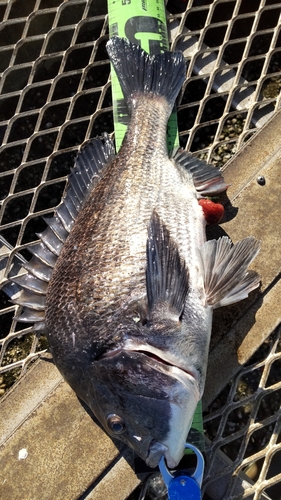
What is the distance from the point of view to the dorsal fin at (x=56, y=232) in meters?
2.74

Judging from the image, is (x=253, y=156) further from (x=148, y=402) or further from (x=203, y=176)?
(x=148, y=402)

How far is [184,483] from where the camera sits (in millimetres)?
2328

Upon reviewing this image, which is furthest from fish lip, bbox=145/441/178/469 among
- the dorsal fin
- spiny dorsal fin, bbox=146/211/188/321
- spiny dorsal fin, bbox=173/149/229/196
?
spiny dorsal fin, bbox=173/149/229/196

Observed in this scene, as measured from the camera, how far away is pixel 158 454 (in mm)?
2180

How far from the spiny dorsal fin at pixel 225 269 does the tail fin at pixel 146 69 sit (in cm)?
104

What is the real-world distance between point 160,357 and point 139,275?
1.34 feet

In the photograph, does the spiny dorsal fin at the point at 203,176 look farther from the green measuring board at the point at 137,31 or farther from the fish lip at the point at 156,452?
the fish lip at the point at 156,452

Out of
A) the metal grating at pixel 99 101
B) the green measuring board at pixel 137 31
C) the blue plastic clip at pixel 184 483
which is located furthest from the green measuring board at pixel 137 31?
the blue plastic clip at pixel 184 483

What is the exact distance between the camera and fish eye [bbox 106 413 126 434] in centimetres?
222

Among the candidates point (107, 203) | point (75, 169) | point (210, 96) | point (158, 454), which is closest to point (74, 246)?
point (107, 203)

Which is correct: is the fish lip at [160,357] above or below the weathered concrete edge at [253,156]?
below

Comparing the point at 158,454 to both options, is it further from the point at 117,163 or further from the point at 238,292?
the point at 117,163

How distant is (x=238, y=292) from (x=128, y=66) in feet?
5.06

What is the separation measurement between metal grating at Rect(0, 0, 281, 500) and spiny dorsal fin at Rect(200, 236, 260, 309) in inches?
35.8
